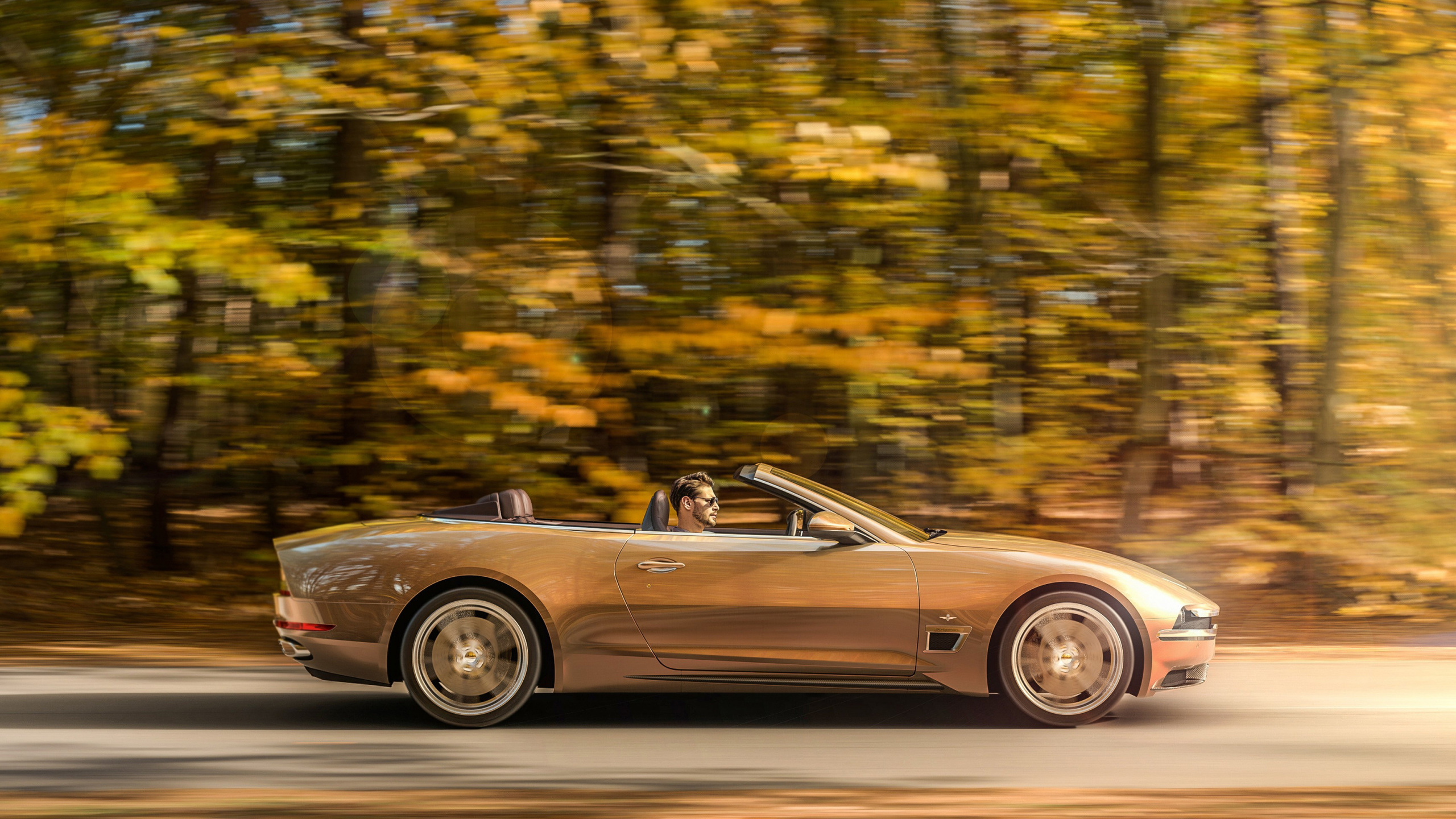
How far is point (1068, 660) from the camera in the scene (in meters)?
6.30

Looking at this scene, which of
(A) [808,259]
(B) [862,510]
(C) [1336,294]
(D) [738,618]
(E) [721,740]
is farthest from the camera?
(C) [1336,294]

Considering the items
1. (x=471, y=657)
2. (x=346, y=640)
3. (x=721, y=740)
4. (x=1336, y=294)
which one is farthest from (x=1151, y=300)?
(x=346, y=640)

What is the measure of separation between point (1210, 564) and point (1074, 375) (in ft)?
6.63

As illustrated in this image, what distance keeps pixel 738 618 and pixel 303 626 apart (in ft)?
6.87

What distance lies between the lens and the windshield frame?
21.2ft

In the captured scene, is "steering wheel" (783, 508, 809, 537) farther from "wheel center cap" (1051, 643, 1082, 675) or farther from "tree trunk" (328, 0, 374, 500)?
"tree trunk" (328, 0, 374, 500)

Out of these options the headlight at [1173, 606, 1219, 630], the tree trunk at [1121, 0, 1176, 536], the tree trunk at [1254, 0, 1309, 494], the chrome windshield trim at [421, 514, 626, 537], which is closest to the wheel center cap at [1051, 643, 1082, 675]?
the headlight at [1173, 606, 1219, 630]

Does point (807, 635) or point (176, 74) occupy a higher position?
point (176, 74)

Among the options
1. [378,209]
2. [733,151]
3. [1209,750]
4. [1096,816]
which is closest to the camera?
[1096,816]

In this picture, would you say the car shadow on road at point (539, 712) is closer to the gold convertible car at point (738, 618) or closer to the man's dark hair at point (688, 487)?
the gold convertible car at point (738, 618)

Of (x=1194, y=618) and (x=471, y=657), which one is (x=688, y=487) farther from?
(x=1194, y=618)

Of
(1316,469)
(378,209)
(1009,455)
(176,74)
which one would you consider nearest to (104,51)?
(176,74)

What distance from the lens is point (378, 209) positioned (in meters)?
11.3

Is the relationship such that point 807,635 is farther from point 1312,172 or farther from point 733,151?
point 1312,172
